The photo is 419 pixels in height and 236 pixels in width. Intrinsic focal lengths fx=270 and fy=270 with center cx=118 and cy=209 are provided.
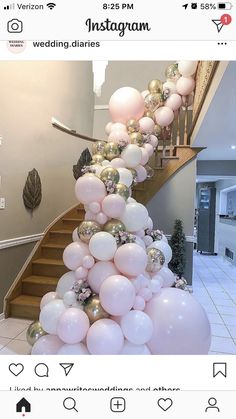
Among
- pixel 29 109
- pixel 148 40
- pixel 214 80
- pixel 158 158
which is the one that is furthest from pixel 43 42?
pixel 158 158

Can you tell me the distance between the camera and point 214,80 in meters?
1.82

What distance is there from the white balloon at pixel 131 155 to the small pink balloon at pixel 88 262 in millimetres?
949

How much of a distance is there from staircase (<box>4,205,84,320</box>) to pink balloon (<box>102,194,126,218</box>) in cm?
135

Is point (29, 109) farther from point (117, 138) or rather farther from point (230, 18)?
point (230, 18)

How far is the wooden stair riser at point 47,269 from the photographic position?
288 centimetres

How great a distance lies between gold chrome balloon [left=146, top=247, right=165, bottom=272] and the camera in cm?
176

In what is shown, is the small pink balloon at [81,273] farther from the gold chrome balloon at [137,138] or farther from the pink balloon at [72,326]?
the gold chrome balloon at [137,138]

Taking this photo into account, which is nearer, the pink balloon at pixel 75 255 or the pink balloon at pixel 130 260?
the pink balloon at pixel 130 260

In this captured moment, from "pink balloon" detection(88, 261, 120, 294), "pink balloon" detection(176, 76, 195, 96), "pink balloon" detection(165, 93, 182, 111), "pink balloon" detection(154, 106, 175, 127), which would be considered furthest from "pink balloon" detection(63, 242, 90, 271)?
"pink balloon" detection(176, 76, 195, 96)
